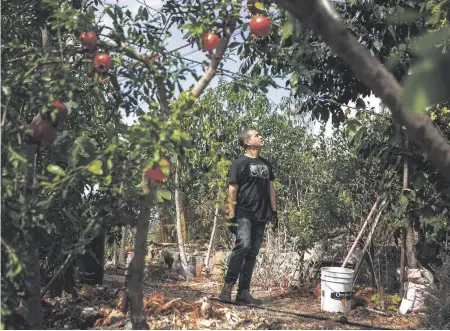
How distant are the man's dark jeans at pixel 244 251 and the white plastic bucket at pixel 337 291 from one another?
0.69 meters

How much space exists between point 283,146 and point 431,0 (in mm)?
5477

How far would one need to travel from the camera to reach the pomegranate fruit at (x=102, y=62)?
2996mm

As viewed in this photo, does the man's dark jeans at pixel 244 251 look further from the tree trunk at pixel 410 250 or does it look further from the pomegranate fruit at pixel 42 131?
the pomegranate fruit at pixel 42 131

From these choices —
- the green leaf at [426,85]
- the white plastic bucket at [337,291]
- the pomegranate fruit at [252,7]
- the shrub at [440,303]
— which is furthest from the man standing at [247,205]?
the green leaf at [426,85]

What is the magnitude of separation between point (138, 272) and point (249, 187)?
8.05ft

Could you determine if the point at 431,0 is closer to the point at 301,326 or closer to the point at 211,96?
the point at 301,326

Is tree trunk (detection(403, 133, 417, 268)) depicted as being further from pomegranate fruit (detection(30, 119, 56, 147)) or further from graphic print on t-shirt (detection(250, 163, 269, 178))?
pomegranate fruit (detection(30, 119, 56, 147))

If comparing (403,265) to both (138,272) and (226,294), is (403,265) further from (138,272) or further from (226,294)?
(138,272)

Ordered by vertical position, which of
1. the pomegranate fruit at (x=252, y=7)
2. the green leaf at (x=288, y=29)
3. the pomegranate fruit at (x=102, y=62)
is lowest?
the green leaf at (x=288, y=29)

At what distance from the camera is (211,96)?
816 centimetres

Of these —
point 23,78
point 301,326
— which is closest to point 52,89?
point 23,78

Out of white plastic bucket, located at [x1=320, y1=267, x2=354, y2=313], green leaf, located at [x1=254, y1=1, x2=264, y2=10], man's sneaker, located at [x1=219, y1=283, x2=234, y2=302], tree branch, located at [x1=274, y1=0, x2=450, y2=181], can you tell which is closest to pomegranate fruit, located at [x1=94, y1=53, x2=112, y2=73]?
green leaf, located at [x1=254, y1=1, x2=264, y2=10]

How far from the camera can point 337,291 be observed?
536 centimetres

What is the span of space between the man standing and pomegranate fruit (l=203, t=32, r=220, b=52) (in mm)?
2408
